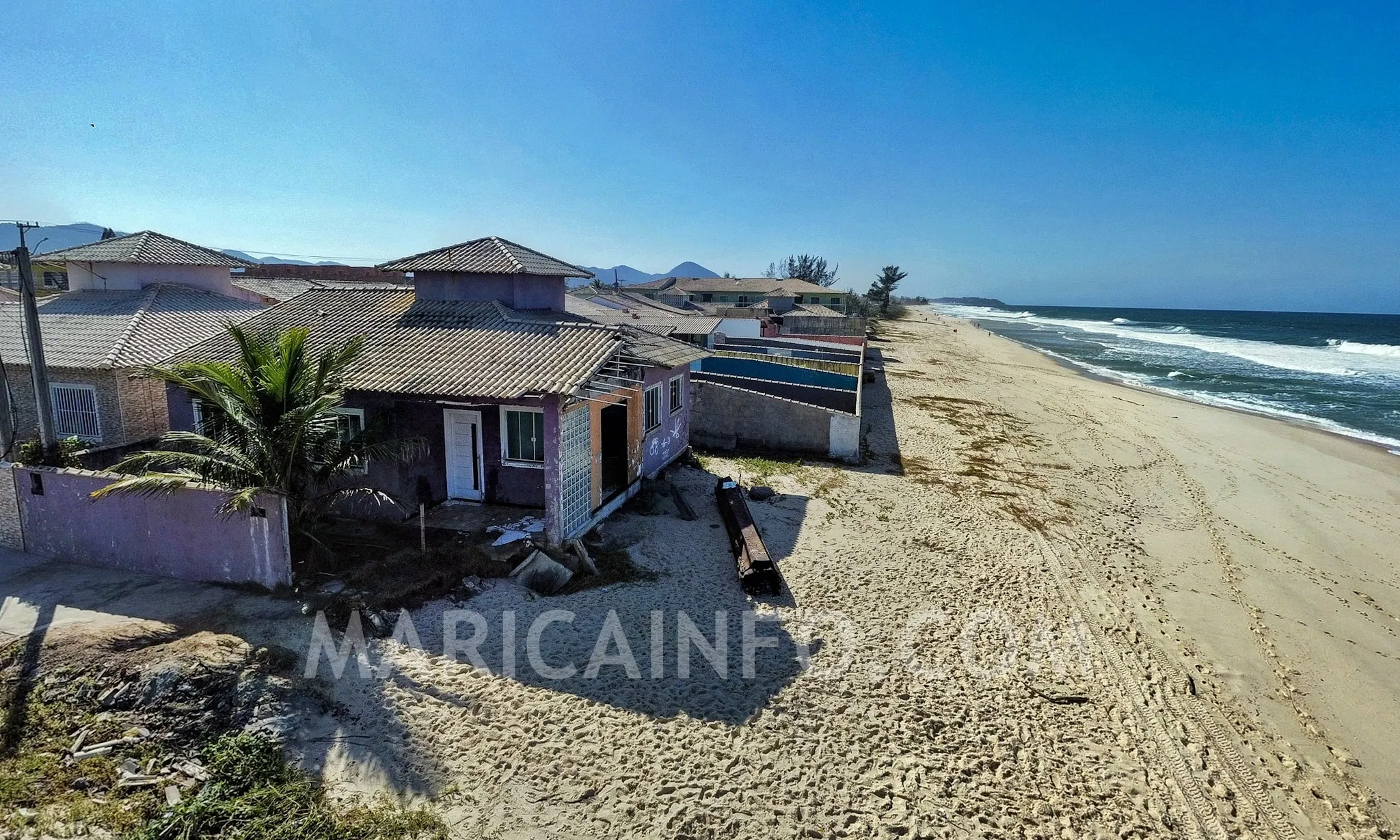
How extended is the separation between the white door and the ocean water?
106ft

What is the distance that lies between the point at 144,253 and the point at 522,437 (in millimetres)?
14988

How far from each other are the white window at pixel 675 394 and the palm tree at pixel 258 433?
26.6 feet

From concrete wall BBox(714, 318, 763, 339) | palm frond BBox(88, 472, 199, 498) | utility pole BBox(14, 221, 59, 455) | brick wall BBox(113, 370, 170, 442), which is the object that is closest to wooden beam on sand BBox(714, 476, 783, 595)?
palm frond BBox(88, 472, 199, 498)

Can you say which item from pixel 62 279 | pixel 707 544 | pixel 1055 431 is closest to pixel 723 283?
pixel 1055 431

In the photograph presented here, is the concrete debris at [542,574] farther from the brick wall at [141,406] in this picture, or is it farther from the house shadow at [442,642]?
the brick wall at [141,406]

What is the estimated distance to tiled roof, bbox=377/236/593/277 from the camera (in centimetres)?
1484

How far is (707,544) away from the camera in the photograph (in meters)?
12.3

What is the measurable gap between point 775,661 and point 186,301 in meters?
Answer: 19.9

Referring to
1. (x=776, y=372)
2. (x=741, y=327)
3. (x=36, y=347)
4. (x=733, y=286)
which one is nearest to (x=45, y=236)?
(x=36, y=347)

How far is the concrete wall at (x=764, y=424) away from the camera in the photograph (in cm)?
1939

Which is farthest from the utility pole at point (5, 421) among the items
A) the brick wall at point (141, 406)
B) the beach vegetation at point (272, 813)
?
the beach vegetation at point (272, 813)

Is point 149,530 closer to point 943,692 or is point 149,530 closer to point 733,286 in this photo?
point 943,692

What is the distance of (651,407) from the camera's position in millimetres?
15320

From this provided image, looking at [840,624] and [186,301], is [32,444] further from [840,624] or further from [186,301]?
[840,624]
